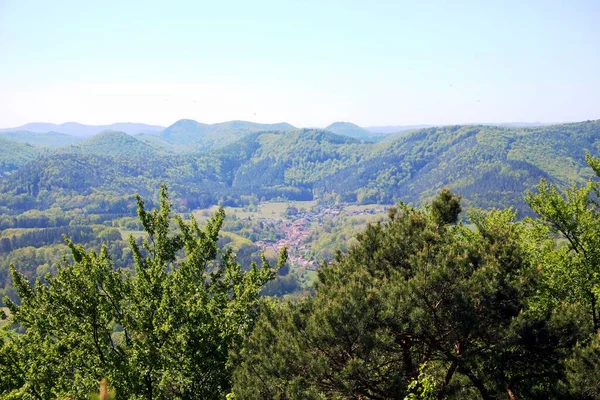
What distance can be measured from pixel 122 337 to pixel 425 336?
13868mm

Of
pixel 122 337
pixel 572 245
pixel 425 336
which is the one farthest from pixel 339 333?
pixel 572 245

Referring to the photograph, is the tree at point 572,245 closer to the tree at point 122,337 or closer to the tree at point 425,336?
the tree at point 425,336

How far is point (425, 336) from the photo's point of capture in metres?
17.5

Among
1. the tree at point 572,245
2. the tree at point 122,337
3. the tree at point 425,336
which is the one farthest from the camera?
the tree at point 572,245

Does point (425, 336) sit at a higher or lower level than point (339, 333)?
lower

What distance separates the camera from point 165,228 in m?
22.0

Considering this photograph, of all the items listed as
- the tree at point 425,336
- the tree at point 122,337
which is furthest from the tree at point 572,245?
the tree at point 122,337

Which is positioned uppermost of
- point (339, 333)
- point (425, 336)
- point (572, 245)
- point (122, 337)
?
point (572, 245)

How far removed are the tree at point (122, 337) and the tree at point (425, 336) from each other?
7.90ft

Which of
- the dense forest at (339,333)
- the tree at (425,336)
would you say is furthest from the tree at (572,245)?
the tree at (425,336)

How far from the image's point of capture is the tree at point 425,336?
16.2 m

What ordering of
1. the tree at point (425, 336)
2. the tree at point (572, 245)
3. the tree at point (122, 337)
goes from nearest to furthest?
1. the tree at point (425, 336)
2. the tree at point (122, 337)
3. the tree at point (572, 245)

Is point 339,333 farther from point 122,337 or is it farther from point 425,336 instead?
point 122,337

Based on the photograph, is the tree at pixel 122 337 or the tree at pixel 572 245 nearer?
the tree at pixel 122 337
